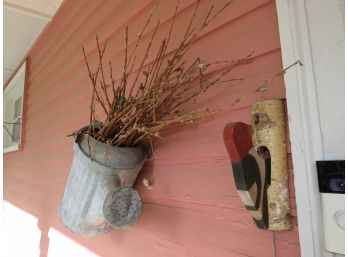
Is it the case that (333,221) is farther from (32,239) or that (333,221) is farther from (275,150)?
(32,239)

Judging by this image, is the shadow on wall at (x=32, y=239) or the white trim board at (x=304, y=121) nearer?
the white trim board at (x=304, y=121)

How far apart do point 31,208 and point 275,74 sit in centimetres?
280

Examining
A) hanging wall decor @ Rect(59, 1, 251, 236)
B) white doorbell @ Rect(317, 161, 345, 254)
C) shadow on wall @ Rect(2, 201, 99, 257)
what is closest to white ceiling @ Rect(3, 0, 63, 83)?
shadow on wall @ Rect(2, 201, 99, 257)

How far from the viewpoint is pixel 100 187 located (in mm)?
940

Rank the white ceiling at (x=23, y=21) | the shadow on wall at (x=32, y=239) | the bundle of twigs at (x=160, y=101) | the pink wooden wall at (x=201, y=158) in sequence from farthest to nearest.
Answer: the white ceiling at (x=23, y=21) < the shadow on wall at (x=32, y=239) < the bundle of twigs at (x=160, y=101) < the pink wooden wall at (x=201, y=158)

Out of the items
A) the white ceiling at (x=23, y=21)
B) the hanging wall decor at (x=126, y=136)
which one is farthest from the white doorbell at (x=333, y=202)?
the white ceiling at (x=23, y=21)

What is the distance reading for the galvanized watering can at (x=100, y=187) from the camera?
880 mm

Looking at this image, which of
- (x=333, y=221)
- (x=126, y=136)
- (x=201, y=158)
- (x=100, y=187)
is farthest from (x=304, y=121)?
(x=100, y=187)

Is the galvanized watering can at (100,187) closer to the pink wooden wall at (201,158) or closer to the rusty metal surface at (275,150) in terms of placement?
the pink wooden wall at (201,158)

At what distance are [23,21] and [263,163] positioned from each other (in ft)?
8.92

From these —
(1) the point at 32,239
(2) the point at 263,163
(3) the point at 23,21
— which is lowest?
(1) the point at 32,239

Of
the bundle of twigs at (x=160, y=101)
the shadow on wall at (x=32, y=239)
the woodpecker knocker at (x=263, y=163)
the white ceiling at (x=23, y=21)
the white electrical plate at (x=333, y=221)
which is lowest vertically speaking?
the shadow on wall at (x=32, y=239)

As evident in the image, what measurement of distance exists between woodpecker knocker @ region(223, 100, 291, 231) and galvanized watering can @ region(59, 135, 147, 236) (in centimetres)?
39

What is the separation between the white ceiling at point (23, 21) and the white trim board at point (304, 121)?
2247mm
